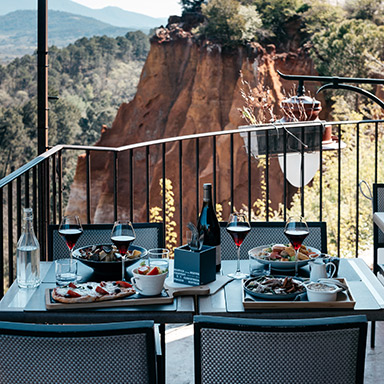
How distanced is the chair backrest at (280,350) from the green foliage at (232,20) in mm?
13740

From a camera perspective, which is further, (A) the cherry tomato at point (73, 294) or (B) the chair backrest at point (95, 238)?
(B) the chair backrest at point (95, 238)

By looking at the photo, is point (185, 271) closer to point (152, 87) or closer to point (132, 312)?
point (132, 312)

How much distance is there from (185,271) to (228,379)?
1.75 feet

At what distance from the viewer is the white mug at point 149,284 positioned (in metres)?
1.62

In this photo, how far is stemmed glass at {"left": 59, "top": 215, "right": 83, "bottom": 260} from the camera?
1882 millimetres

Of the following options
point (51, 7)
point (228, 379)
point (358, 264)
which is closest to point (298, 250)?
point (358, 264)

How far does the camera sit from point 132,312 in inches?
61.1

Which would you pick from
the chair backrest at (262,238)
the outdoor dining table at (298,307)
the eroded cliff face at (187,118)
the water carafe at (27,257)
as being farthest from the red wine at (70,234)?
the eroded cliff face at (187,118)

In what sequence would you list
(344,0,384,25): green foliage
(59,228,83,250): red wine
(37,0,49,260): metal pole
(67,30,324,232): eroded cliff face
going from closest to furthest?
(59,228,83,250): red wine, (37,0,49,260): metal pole, (344,0,384,25): green foliage, (67,30,324,232): eroded cliff face

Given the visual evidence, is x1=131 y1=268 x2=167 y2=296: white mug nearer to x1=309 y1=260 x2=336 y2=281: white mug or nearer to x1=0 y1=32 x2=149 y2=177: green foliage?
x1=309 y1=260 x2=336 y2=281: white mug

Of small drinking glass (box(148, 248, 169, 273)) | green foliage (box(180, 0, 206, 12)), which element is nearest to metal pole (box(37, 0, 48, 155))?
small drinking glass (box(148, 248, 169, 273))

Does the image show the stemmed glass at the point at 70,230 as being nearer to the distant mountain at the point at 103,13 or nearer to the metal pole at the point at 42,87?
the metal pole at the point at 42,87

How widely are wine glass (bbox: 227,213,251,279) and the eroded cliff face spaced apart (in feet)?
39.4

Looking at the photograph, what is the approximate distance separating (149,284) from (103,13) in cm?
2807
